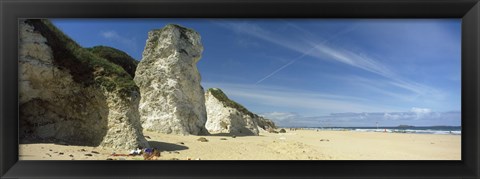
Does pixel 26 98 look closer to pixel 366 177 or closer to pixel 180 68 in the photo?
pixel 366 177

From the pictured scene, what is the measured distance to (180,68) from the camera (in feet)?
35.7

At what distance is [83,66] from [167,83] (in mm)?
5507

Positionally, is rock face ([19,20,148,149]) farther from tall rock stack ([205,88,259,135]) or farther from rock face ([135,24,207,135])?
tall rock stack ([205,88,259,135])

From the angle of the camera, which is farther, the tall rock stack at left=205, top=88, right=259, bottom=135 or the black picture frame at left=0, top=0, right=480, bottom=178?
the tall rock stack at left=205, top=88, right=259, bottom=135

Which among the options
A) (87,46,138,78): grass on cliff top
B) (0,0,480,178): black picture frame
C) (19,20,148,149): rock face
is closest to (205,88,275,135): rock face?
(87,46,138,78): grass on cliff top

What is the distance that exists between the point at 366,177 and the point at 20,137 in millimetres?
2869

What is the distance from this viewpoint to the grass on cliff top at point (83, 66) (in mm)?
4818

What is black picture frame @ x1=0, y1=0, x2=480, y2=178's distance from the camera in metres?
2.69

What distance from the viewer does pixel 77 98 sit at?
16.3 feet

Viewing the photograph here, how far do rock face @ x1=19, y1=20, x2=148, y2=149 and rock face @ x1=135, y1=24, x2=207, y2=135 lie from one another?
5008 mm
